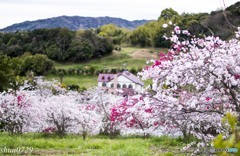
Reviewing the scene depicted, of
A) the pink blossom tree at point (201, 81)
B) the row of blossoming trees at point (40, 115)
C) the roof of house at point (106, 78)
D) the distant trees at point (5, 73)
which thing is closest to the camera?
the pink blossom tree at point (201, 81)

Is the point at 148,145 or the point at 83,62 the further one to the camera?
the point at 83,62

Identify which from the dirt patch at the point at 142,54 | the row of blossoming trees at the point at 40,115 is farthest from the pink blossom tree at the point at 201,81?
the dirt patch at the point at 142,54

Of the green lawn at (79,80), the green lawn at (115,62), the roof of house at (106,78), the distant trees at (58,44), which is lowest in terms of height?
the green lawn at (79,80)

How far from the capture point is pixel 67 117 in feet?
59.0

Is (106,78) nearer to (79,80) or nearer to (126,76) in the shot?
(126,76)

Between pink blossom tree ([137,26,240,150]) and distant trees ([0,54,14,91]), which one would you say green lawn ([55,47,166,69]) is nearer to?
A: distant trees ([0,54,14,91])

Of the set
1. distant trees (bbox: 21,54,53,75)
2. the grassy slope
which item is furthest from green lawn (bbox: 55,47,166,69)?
distant trees (bbox: 21,54,53,75)

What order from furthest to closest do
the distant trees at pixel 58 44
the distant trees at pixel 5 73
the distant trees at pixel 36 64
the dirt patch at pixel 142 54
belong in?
the dirt patch at pixel 142 54 → the distant trees at pixel 58 44 → the distant trees at pixel 36 64 → the distant trees at pixel 5 73

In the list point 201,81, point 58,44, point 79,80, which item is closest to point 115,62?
point 58,44

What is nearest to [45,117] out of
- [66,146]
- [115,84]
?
[66,146]

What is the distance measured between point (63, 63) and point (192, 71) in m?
77.3

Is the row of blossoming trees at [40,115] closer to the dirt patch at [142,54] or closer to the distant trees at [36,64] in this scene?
the distant trees at [36,64]

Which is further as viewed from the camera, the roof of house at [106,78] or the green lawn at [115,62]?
Result: the green lawn at [115,62]

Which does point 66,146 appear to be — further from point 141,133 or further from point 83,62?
point 83,62
